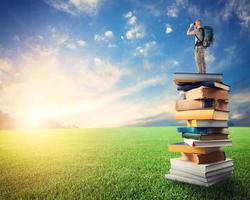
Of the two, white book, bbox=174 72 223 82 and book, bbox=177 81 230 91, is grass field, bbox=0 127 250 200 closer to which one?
book, bbox=177 81 230 91

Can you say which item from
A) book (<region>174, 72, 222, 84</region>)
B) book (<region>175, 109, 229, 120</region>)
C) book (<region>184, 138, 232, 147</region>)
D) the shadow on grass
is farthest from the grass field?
book (<region>174, 72, 222, 84</region>)

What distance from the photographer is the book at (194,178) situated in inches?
229

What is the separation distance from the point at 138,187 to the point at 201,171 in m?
1.37

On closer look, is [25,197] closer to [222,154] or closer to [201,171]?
[201,171]

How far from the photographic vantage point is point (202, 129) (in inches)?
240

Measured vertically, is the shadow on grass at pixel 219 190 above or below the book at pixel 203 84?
below

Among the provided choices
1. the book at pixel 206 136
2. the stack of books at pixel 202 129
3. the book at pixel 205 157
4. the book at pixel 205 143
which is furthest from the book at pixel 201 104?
the book at pixel 205 157

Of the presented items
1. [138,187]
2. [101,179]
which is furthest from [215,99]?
[101,179]

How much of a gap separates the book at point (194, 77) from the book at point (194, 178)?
2066mm

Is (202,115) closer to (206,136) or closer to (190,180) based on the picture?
(206,136)

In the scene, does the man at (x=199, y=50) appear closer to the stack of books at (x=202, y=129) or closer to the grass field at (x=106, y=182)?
the stack of books at (x=202, y=129)

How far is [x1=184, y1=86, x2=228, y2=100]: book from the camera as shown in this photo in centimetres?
598

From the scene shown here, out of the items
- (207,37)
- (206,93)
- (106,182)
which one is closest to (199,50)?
(207,37)

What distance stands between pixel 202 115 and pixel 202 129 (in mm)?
326
